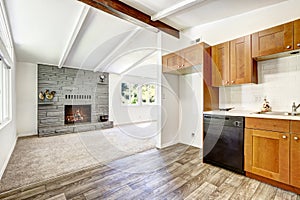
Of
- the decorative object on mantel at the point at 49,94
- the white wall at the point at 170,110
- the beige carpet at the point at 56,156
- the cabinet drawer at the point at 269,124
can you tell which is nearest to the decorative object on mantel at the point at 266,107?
the cabinet drawer at the point at 269,124

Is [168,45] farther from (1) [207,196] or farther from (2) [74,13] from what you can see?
(1) [207,196]

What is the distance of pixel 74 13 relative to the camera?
9.47 ft

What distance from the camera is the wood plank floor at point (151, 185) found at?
1719 millimetres

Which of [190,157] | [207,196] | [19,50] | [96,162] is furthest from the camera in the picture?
[19,50]

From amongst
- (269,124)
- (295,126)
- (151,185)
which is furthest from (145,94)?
(295,126)

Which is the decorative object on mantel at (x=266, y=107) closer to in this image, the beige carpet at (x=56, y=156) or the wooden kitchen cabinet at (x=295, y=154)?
the wooden kitchen cabinet at (x=295, y=154)

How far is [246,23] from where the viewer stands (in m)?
2.77

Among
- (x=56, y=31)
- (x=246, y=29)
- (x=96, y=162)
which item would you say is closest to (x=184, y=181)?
(x=96, y=162)

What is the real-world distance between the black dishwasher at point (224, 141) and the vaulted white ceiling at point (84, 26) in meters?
2.04

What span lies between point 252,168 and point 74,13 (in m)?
3.94

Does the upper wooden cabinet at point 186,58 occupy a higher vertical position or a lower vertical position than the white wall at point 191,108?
higher

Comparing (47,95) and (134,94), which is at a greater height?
(134,94)

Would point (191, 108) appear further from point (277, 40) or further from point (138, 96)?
point (138, 96)

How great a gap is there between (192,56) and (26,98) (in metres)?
5.03
